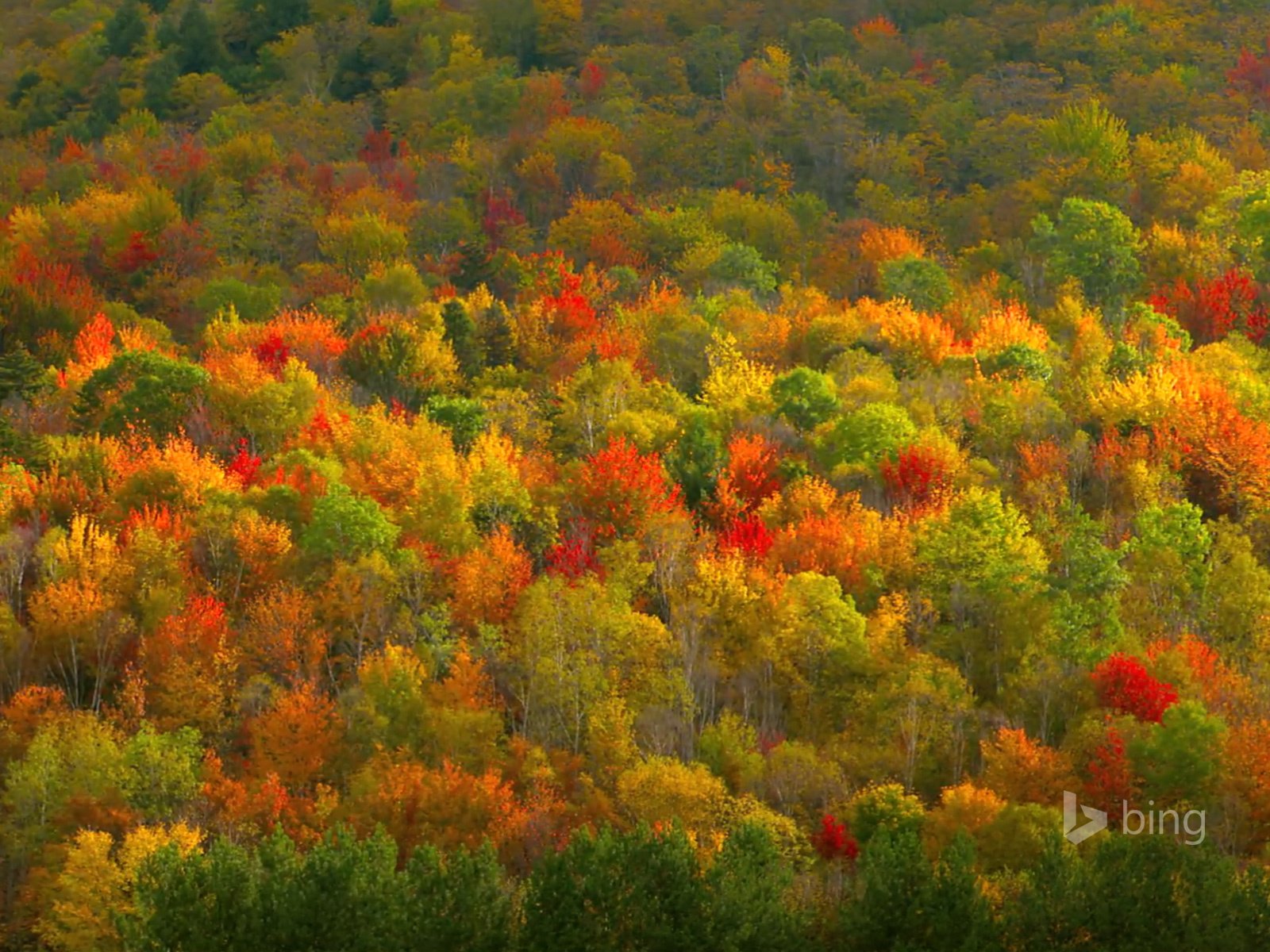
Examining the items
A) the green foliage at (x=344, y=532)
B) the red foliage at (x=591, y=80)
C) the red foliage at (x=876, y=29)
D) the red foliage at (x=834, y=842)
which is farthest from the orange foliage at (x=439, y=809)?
the red foliage at (x=876, y=29)

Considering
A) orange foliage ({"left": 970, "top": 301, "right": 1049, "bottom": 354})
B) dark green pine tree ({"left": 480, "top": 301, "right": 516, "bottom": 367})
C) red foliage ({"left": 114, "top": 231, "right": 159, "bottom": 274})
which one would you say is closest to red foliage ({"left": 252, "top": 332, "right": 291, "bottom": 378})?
dark green pine tree ({"left": 480, "top": 301, "right": 516, "bottom": 367})

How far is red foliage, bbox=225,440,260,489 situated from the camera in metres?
81.6

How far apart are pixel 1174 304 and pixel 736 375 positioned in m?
26.0

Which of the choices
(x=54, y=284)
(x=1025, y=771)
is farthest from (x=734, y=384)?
(x=54, y=284)

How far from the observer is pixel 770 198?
→ 12812cm

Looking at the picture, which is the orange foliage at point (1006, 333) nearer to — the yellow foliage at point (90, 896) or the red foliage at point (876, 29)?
the yellow foliage at point (90, 896)

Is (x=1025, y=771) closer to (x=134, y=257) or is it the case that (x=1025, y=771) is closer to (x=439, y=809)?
(x=439, y=809)

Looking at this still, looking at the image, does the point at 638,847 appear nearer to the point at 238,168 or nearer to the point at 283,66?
the point at 238,168

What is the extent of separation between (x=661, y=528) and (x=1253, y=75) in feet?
255

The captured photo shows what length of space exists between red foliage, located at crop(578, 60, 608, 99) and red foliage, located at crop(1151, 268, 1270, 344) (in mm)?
54870

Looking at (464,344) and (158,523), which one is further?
(464,344)

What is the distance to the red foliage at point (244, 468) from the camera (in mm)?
81625

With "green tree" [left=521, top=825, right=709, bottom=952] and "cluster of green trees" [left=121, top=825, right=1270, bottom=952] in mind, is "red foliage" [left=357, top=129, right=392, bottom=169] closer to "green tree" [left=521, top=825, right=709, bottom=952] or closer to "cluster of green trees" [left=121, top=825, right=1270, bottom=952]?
"cluster of green trees" [left=121, top=825, right=1270, bottom=952]

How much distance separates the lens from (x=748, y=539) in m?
78.4
